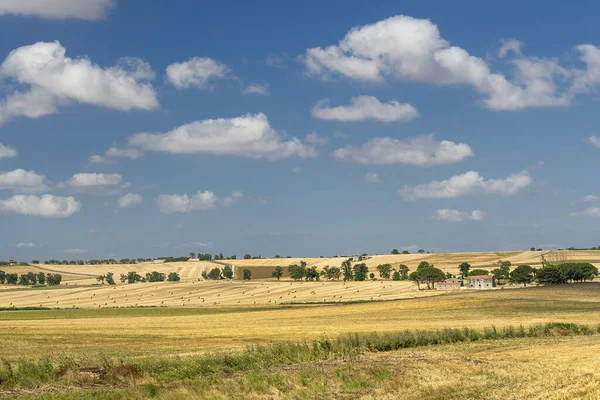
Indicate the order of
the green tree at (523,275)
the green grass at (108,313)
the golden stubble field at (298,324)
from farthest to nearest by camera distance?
the green tree at (523,275)
the green grass at (108,313)
the golden stubble field at (298,324)

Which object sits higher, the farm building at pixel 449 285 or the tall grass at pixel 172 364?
the tall grass at pixel 172 364

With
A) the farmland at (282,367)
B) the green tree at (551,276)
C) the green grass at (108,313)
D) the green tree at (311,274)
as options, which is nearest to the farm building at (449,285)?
the green tree at (551,276)

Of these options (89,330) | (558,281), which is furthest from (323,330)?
(558,281)

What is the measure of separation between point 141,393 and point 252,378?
13.5 feet

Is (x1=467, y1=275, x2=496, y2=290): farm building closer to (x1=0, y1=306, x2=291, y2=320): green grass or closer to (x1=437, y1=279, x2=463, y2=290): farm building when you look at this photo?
(x1=437, y1=279, x2=463, y2=290): farm building

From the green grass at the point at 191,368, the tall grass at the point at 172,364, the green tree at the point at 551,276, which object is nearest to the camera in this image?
the green grass at the point at 191,368

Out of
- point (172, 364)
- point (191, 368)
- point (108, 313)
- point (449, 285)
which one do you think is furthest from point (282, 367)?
point (449, 285)

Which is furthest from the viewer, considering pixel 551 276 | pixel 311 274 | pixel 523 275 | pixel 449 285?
pixel 311 274

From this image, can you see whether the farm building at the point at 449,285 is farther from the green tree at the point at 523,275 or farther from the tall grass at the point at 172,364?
the tall grass at the point at 172,364

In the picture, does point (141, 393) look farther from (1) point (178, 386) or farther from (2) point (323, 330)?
(2) point (323, 330)

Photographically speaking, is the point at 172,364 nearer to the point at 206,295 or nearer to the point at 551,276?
the point at 206,295

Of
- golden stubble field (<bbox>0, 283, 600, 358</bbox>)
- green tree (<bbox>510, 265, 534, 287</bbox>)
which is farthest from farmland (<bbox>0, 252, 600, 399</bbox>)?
green tree (<bbox>510, 265, 534, 287</bbox>)

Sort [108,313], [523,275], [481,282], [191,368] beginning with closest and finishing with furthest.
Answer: [191,368], [108,313], [523,275], [481,282]

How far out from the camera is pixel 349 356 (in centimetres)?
3130
